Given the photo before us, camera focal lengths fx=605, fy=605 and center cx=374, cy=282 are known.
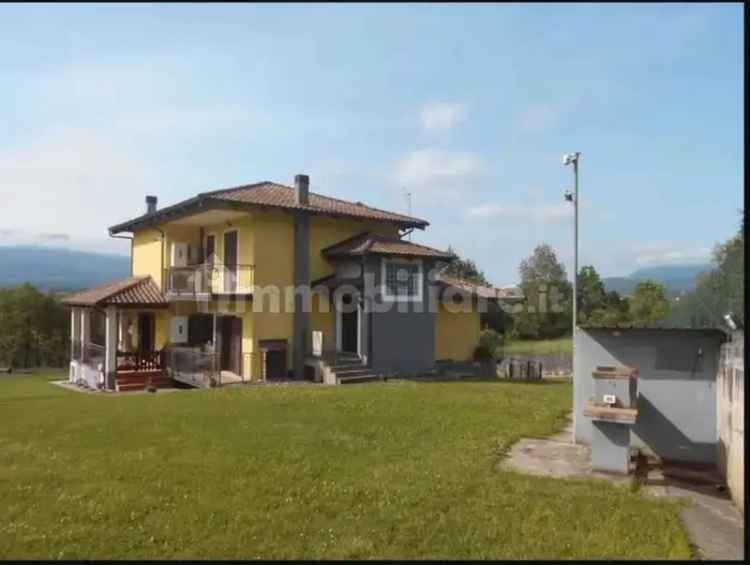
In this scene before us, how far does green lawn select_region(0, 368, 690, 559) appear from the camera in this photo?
5.39 meters

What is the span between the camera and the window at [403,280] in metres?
20.7

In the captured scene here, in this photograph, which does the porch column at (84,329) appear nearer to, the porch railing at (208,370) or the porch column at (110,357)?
the porch column at (110,357)

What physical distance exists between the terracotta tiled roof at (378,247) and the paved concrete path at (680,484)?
1058 centimetres

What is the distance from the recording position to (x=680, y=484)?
741 cm

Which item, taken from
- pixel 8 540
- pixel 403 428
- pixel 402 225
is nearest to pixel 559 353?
pixel 402 225

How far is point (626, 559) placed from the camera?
197 inches

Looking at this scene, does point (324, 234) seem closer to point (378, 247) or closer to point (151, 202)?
point (378, 247)

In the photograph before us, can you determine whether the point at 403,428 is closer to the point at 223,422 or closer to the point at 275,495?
the point at 223,422

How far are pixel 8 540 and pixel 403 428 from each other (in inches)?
251

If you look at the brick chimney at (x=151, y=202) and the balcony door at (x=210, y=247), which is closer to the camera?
the balcony door at (x=210, y=247)

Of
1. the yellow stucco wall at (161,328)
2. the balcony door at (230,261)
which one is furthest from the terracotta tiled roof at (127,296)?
the balcony door at (230,261)

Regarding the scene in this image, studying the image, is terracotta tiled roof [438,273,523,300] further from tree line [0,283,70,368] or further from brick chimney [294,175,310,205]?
tree line [0,283,70,368]

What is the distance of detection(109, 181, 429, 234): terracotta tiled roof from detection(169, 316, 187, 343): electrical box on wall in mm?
3905

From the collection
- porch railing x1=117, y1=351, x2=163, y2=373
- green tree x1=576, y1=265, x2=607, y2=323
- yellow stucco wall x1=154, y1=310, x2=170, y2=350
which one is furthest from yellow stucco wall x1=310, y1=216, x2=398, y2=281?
green tree x1=576, y1=265, x2=607, y2=323
